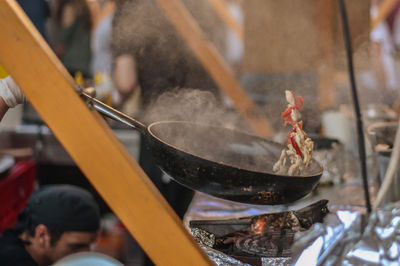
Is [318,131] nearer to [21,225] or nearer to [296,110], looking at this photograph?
[296,110]

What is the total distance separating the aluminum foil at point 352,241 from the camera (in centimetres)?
59

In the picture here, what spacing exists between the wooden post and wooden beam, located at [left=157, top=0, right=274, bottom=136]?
306mm

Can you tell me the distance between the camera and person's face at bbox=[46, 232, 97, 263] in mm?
1500

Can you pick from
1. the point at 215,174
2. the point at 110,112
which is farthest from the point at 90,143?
the point at 215,174

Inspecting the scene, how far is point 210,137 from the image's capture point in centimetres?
92

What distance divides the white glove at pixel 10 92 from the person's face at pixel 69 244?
97 centimetres

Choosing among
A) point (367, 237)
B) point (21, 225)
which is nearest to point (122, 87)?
point (21, 225)

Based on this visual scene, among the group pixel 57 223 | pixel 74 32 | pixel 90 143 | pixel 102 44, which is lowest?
pixel 57 223

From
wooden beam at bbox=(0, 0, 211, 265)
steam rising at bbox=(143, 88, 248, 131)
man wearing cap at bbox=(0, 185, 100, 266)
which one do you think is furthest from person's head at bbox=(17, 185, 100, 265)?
wooden beam at bbox=(0, 0, 211, 265)

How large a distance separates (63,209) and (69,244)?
0.14 m

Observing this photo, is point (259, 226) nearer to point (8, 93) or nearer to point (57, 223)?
point (8, 93)

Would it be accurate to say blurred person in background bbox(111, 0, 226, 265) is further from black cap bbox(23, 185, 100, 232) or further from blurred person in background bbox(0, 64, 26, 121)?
blurred person in background bbox(0, 64, 26, 121)

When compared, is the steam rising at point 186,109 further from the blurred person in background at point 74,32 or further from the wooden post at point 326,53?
the blurred person in background at point 74,32

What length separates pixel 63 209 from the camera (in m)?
1.54
